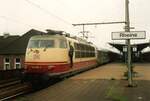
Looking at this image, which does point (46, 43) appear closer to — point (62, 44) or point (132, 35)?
point (62, 44)

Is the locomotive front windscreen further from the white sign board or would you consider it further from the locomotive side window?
the white sign board

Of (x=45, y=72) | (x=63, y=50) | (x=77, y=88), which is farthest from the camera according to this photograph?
(x=63, y=50)

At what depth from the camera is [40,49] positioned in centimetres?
2080

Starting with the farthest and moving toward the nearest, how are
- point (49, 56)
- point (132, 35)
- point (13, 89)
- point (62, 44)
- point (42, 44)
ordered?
point (62, 44)
point (42, 44)
point (49, 56)
point (13, 89)
point (132, 35)

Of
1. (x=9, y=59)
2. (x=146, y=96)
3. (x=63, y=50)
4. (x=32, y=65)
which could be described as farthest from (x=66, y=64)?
(x=9, y=59)

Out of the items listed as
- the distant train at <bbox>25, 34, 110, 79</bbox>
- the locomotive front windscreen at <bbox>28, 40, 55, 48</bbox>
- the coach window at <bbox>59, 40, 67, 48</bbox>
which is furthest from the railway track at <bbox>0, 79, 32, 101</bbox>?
the coach window at <bbox>59, 40, 67, 48</bbox>

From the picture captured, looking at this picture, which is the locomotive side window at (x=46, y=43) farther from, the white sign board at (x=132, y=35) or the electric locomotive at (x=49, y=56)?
the white sign board at (x=132, y=35)

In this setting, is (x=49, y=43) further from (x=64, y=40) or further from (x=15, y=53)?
(x=15, y=53)

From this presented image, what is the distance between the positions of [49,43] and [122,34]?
196 inches

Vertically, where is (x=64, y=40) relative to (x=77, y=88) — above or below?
above

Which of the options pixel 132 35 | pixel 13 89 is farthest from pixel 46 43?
pixel 132 35

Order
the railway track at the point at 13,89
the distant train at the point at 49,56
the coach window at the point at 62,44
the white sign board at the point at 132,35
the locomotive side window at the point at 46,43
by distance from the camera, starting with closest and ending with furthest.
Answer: the railway track at the point at 13,89
the white sign board at the point at 132,35
the distant train at the point at 49,56
the locomotive side window at the point at 46,43
the coach window at the point at 62,44

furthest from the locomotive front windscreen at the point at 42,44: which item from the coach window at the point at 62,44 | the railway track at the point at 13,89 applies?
the railway track at the point at 13,89

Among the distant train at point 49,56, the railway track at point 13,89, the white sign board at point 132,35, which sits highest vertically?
the white sign board at point 132,35
